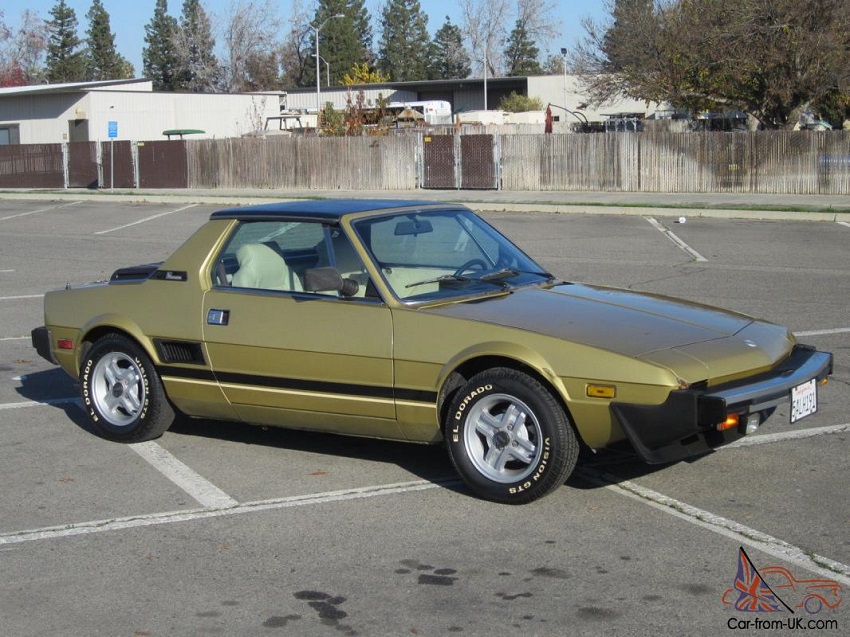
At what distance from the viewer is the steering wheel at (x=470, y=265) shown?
651cm

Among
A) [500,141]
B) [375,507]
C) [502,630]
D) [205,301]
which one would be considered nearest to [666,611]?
[502,630]

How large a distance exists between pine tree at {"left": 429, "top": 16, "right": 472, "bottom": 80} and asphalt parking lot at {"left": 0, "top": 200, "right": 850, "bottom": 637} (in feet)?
351

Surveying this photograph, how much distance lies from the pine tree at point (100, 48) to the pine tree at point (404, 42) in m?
A: 27.5

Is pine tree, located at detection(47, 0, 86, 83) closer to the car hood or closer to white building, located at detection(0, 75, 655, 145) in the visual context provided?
white building, located at detection(0, 75, 655, 145)

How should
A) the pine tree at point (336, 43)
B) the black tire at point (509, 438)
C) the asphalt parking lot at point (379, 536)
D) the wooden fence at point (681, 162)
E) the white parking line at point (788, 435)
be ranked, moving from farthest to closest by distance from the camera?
the pine tree at point (336, 43), the wooden fence at point (681, 162), the white parking line at point (788, 435), the black tire at point (509, 438), the asphalt parking lot at point (379, 536)

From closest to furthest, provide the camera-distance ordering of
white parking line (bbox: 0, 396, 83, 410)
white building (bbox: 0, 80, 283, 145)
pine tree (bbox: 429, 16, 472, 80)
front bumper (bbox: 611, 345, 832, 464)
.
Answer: front bumper (bbox: 611, 345, 832, 464) → white parking line (bbox: 0, 396, 83, 410) → white building (bbox: 0, 80, 283, 145) → pine tree (bbox: 429, 16, 472, 80)

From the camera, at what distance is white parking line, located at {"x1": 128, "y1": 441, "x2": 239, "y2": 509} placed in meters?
5.89

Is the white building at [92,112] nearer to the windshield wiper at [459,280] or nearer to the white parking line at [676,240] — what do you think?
the white parking line at [676,240]

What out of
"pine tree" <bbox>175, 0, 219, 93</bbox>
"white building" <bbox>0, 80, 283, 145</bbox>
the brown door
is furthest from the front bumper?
"pine tree" <bbox>175, 0, 219, 93</bbox>

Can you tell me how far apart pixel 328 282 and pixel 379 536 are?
148 cm

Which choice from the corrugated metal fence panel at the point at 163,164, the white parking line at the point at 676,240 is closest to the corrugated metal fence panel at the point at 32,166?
the corrugated metal fence panel at the point at 163,164

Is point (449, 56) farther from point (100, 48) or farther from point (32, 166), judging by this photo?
point (32, 166)

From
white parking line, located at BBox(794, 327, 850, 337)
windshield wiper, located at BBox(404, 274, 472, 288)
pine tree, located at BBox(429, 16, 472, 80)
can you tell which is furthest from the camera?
pine tree, located at BBox(429, 16, 472, 80)

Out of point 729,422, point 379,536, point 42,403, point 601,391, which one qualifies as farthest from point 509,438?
point 42,403
